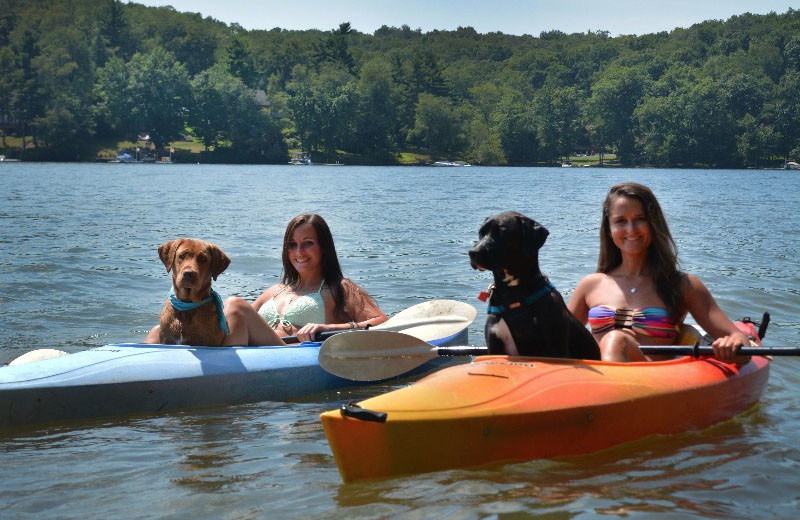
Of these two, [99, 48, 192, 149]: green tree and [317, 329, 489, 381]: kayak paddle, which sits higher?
[99, 48, 192, 149]: green tree

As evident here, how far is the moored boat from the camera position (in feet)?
13.6

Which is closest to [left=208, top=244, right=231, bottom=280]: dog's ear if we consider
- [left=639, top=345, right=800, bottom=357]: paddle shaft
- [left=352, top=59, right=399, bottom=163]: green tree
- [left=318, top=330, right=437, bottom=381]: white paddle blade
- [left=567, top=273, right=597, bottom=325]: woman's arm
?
[left=318, top=330, right=437, bottom=381]: white paddle blade

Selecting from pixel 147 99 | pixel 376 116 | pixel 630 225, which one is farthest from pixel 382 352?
pixel 147 99

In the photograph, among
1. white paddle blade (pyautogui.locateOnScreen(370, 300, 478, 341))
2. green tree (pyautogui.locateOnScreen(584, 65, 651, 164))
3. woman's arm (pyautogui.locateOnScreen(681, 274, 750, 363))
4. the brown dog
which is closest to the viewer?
woman's arm (pyautogui.locateOnScreen(681, 274, 750, 363))

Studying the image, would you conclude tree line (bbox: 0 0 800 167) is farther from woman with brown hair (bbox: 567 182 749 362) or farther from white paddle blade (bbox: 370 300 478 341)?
woman with brown hair (bbox: 567 182 749 362)

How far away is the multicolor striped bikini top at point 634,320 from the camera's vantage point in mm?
5332

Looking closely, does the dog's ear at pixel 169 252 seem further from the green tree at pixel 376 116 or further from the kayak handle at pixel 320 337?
the green tree at pixel 376 116

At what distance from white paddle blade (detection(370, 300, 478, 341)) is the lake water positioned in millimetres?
549

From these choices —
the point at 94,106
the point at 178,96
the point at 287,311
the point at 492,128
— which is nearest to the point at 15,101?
the point at 94,106

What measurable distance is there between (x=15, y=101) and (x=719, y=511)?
97.3 m

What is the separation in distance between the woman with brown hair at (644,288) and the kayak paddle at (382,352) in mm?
145

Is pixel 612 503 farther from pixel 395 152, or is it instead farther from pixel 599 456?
pixel 395 152

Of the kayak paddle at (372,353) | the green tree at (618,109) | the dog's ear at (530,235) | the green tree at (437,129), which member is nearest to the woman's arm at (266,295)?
the kayak paddle at (372,353)

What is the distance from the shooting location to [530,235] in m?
4.39
